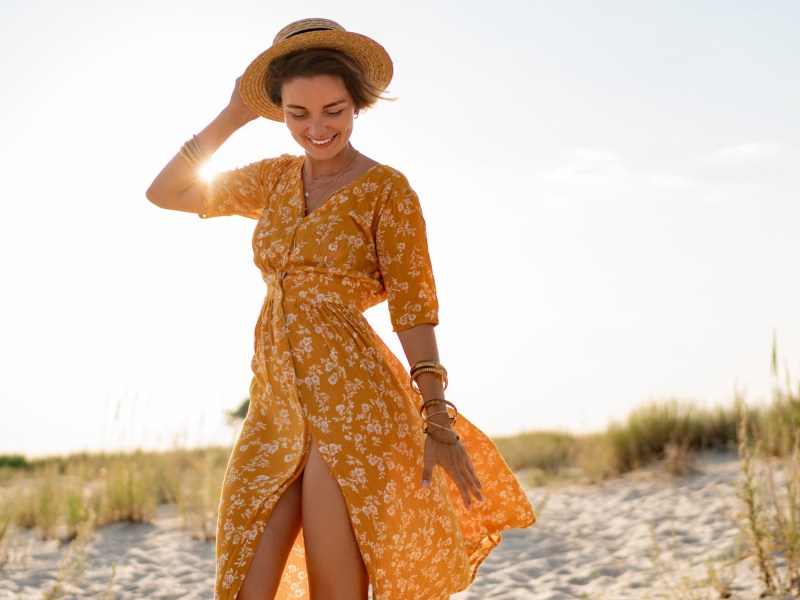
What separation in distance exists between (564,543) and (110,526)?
3.95 metres

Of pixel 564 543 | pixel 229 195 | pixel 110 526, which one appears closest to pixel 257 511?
pixel 229 195

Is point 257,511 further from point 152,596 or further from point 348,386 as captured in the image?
point 152,596

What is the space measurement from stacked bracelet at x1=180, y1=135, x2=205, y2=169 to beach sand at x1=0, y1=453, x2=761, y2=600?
249 cm

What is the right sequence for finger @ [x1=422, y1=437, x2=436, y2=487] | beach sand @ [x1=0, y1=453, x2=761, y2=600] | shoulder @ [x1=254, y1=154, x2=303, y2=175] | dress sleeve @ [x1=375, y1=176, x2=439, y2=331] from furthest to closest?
1. beach sand @ [x1=0, y1=453, x2=761, y2=600]
2. shoulder @ [x1=254, y1=154, x2=303, y2=175]
3. dress sleeve @ [x1=375, y1=176, x2=439, y2=331]
4. finger @ [x1=422, y1=437, x2=436, y2=487]

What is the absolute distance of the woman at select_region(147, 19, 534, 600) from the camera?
2.36 m

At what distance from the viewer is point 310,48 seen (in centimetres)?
277

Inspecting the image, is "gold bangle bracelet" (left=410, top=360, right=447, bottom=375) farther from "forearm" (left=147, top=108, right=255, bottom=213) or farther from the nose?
"forearm" (left=147, top=108, right=255, bottom=213)

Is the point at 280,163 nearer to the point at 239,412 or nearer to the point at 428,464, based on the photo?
the point at 428,464

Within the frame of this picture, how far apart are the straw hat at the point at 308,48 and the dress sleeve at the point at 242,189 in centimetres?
18

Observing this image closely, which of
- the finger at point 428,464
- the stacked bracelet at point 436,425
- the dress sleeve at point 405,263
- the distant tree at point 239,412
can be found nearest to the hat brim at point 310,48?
the dress sleeve at point 405,263

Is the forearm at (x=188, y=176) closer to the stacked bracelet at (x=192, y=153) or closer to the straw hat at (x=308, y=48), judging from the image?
the stacked bracelet at (x=192, y=153)

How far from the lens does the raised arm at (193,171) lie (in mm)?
3021

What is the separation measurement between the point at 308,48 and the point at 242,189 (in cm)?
58

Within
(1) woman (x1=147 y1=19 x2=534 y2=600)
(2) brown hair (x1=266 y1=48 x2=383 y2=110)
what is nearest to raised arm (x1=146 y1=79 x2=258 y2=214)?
(1) woman (x1=147 y1=19 x2=534 y2=600)
